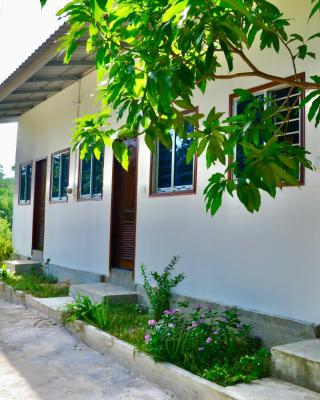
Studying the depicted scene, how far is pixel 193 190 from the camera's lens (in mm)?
5715

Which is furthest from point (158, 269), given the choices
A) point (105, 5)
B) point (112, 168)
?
point (105, 5)

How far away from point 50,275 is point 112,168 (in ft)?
10.9

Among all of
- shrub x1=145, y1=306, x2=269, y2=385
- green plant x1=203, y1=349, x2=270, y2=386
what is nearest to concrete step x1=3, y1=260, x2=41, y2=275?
shrub x1=145, y1=306, x2=269, y2=385

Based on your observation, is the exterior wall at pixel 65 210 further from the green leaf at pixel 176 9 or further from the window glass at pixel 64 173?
the green leaf at pixel 176 9

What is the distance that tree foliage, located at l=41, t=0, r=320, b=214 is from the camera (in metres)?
2.08

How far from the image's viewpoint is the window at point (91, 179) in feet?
27.2

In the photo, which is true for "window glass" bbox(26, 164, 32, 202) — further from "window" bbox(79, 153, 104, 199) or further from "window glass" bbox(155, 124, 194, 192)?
"window glass" bbox(155, 124, 194, 192)

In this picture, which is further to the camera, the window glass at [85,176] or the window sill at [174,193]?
the window glass at [85,176]

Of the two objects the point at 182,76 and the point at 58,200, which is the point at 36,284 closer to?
the point at 58,200

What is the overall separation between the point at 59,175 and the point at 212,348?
6.65 m

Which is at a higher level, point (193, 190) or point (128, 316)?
point (193, 190)

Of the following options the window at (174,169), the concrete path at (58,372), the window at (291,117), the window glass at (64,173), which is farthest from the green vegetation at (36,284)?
the window at (291,117)

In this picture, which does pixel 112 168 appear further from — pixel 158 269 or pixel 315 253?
pixel 315 253

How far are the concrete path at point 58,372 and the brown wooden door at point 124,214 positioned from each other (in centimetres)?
167
